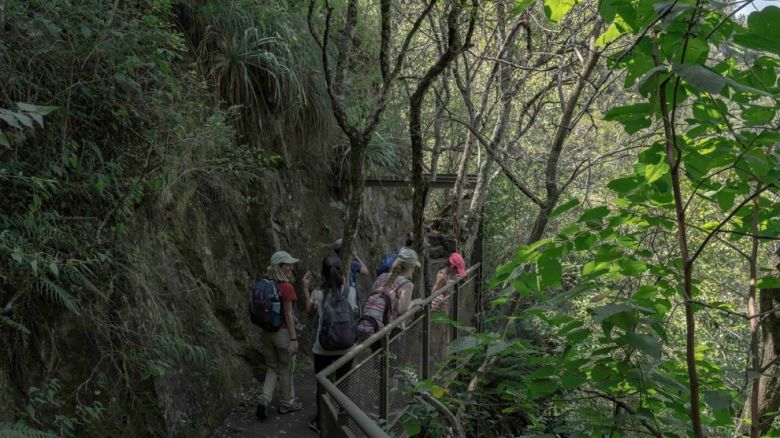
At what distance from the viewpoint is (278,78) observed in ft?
27.2

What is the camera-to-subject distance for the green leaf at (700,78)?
49.1 inches

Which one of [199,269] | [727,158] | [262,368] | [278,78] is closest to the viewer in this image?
[727,158]

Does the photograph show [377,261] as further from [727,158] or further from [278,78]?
[727,158]

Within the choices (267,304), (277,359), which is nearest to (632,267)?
(267,304)

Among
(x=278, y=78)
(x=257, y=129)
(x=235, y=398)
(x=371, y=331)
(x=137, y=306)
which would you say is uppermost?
(x=278, y=78)

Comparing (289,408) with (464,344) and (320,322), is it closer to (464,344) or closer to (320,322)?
(320,322)

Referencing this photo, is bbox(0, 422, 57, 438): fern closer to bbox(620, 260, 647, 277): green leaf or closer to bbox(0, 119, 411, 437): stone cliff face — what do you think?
bbox(0, 119, 411, 437): stone cliff face

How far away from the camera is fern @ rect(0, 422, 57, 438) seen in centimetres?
328

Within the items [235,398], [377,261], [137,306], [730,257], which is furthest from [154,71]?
[730,257]

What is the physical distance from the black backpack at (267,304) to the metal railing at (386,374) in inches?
39.8

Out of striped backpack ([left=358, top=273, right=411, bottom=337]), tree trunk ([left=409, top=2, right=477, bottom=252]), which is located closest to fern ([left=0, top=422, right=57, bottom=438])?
striped backpack ([left=358, top=273, right=411, bottom=337])

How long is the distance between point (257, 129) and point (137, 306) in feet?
12.8

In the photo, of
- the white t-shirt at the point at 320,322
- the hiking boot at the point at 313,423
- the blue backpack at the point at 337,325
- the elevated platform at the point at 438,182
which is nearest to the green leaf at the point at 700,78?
the blue backpack at the point at 337,325

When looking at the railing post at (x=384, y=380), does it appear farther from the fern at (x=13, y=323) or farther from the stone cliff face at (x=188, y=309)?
the fern at (x=13, y=323)
